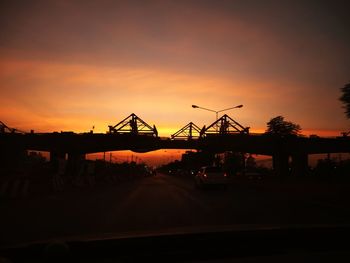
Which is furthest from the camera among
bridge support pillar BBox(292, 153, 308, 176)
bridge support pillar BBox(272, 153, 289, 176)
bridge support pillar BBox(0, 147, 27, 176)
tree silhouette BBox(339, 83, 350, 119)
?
bridge support pillar BBox(292, 153, 308, 176)

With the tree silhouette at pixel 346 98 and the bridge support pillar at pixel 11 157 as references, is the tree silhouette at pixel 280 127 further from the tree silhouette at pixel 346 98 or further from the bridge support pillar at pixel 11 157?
the tree silhouette at pixel 346 98

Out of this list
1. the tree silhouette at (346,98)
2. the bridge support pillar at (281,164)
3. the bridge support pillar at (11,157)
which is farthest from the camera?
the bridge support pillar at (281,164)

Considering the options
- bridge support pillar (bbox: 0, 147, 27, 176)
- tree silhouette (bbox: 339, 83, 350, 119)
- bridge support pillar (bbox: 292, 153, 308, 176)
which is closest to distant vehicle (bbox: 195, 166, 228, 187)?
tree silhouette (bbox: 339, 83, 350, 119)

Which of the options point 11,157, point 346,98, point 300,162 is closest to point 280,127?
point 300,162

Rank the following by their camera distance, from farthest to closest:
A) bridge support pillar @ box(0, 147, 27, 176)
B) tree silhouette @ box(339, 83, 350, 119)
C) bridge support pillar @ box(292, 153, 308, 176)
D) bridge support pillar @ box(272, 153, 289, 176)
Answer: bridge support pillar @ box(292, 153, 308, 176), bridge support pillar @ box(272, 153, 289, 176), bridge support pillar @ box(0, 147, 27, 176), tree silhouette @ box(339, 83, 350, 119)

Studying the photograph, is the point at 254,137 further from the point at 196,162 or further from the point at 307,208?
the point at 307,208

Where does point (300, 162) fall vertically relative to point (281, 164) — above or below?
above

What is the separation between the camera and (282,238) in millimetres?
4965

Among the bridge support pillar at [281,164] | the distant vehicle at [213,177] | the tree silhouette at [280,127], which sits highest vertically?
the tree silhouette at [280,127]

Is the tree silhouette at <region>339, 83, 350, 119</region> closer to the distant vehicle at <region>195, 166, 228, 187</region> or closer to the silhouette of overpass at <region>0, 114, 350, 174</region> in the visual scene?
the distant vehicle at <region>195, 166, 228, 187</region>

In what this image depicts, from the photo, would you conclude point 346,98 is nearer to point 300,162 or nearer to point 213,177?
point 213,177

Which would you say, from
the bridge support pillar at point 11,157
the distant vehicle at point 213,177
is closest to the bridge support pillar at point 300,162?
the bridge support pillar at point 11,157

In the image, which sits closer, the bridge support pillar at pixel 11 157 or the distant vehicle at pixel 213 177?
the distant vehicle at pixel 213 177

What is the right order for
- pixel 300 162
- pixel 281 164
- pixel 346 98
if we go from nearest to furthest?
1. pixel 346 98
2. pixel 281 164
3. pixel 300 162
